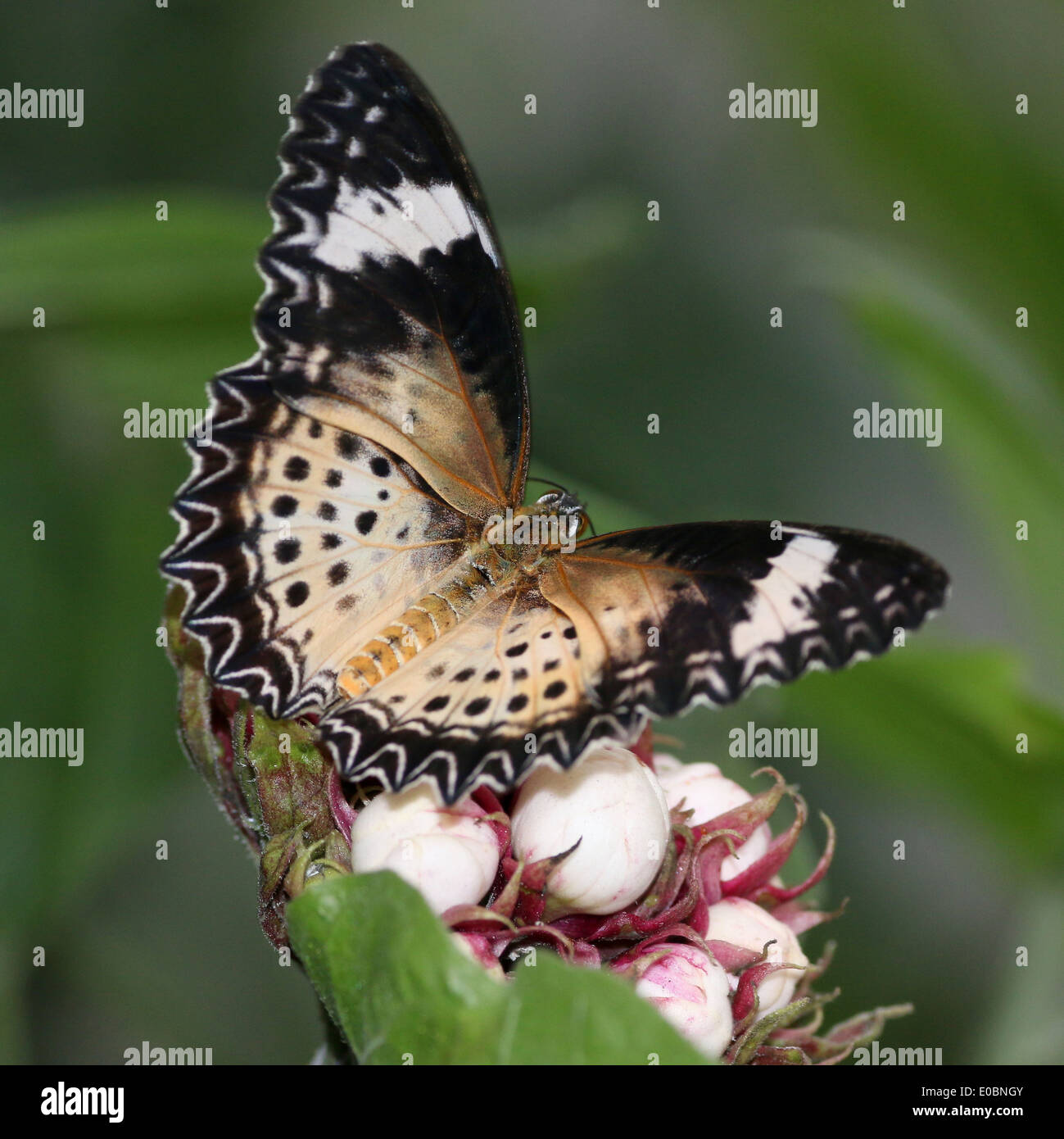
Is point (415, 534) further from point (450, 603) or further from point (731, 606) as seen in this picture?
point (731, 606)

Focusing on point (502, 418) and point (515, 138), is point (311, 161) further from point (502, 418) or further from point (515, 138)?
point (515, 138)

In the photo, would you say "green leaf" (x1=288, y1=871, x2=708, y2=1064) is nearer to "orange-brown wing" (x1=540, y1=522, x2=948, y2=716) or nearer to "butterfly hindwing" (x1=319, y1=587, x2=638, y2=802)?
"butterfly hindwing" (x1=319, y1=587, x2=638, y2=802)

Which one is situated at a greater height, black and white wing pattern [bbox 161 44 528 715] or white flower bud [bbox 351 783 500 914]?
black and white wing pattern [bbox 161 44 528 715]

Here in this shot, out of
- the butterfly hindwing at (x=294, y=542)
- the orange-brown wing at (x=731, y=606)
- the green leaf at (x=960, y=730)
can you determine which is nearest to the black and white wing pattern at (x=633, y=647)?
the orange-brown wing at (x=731, y=606)

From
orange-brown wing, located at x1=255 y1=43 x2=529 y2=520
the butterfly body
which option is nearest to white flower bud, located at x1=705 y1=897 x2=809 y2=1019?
the butterfly body

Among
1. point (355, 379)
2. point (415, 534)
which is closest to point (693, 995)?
Result: point (415, 534)
